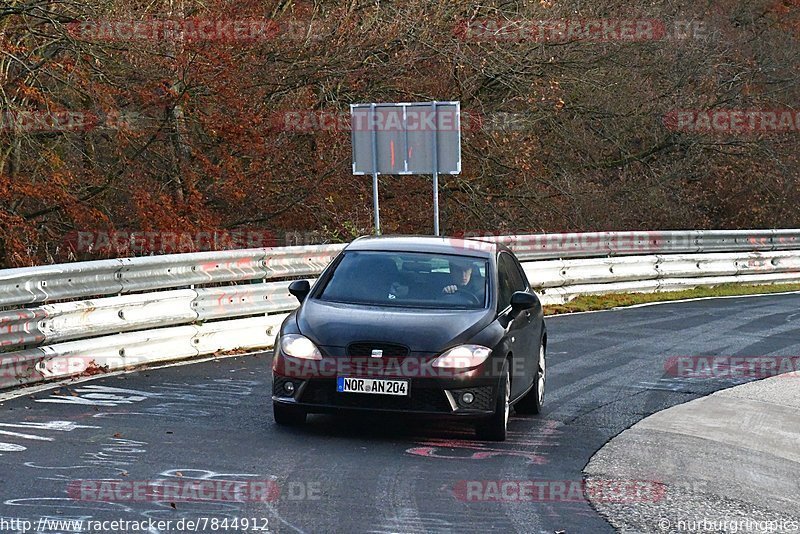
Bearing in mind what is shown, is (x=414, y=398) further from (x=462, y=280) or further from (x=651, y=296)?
(x=651, y=296)

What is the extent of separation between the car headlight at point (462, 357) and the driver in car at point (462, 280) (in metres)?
0.92

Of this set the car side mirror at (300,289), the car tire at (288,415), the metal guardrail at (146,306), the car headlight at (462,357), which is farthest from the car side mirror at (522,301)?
the metal guardrail at (146,306)

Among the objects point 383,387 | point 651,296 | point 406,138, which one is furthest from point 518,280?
point 651,296

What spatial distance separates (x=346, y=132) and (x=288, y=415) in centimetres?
1639

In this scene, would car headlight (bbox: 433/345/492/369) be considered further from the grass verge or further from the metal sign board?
the grass verge

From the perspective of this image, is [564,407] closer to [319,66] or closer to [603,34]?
[319,66]

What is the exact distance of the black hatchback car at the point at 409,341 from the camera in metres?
9.00

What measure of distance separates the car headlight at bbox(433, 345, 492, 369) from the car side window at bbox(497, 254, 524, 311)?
0.83m

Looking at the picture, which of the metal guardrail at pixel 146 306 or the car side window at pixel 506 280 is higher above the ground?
the car side window at pixel 506 280

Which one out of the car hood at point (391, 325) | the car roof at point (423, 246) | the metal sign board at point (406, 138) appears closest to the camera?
the car hood at point (391, 325)

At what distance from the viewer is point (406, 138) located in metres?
18.9

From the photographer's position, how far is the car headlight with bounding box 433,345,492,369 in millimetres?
9023

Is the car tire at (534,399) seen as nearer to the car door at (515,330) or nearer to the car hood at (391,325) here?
the car door at (515,330)

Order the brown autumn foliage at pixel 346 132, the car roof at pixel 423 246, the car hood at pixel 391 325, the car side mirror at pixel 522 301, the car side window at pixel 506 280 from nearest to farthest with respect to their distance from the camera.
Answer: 1. the car hood at pixel 391 325
2. the car side mirror at pixel 522 301
3. the car side window at pixel 506 280
4. the car roof at pixel 423 246
5. the brown autumn foliage at pixel 346 132
